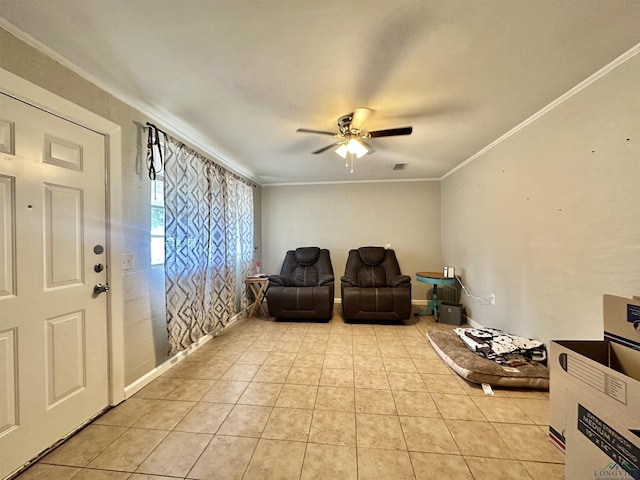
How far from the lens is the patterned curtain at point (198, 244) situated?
2.29m

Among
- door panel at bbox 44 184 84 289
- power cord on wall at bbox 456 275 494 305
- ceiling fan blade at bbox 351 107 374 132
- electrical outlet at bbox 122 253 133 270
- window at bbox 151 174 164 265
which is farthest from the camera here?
power cord on wall at bbox 456 275 494 305

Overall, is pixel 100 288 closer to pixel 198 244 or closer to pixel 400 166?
pixel 198 244

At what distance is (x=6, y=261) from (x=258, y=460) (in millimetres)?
1686

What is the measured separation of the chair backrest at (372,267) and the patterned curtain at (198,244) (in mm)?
1917

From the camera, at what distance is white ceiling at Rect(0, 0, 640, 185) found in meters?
1.17

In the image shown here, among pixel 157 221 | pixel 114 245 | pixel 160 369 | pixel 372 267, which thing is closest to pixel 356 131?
pixel 157 221

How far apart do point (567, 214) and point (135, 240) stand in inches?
134

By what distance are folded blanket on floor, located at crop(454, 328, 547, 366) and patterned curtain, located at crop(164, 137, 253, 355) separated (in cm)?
280

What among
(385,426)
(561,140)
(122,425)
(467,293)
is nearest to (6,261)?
(122,425)

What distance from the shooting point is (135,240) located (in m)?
1.99

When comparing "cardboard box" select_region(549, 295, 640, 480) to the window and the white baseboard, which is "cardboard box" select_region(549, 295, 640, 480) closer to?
the white baseboard

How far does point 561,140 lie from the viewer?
193 cm

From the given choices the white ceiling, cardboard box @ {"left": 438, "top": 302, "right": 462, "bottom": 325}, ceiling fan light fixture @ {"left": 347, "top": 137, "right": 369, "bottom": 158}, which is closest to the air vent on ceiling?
the white ceiling

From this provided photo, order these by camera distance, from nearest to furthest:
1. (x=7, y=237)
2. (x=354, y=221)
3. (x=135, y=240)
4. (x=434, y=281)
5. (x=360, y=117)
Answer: (x=7, y=237), (x=135, y=240), (x=360, y=117), (x=434, y=281), (x=354, y=221)
